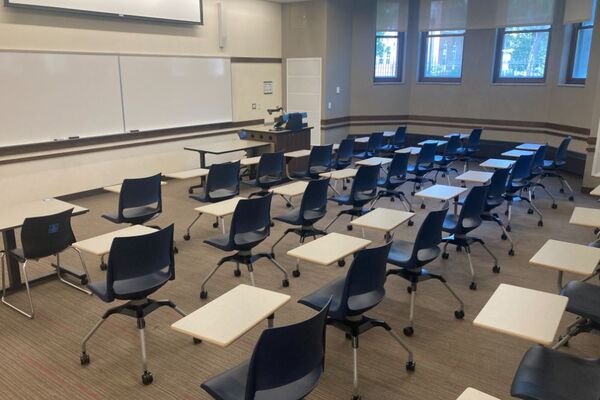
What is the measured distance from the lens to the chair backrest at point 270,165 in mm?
6633

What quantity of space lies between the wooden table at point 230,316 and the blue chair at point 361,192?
10.1 ft

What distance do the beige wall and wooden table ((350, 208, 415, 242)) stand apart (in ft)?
17.5

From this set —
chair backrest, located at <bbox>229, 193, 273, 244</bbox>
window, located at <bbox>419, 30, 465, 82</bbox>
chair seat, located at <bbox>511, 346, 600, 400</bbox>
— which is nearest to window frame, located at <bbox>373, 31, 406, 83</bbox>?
window, located at <bbox>419, 30, 465, 82</bbox>

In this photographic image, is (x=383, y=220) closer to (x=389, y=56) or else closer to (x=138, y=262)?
(x=138, y=262)

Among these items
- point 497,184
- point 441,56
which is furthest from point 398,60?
point 497,184

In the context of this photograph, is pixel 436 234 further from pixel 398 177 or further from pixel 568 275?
pixel 398 177

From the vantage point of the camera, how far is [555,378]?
2.28m

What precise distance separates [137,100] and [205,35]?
208 cm

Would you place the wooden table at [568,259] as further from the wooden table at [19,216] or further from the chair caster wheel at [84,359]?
the wooden table at [19,216]

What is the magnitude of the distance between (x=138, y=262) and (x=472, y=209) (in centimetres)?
315

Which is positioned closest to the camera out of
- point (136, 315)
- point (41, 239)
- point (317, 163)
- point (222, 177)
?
point (136, 315)

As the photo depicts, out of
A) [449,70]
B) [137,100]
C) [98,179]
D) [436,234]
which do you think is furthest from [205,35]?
[436,234]

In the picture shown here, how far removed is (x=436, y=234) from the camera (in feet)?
12.8

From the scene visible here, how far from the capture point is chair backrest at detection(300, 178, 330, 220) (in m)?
4.95
